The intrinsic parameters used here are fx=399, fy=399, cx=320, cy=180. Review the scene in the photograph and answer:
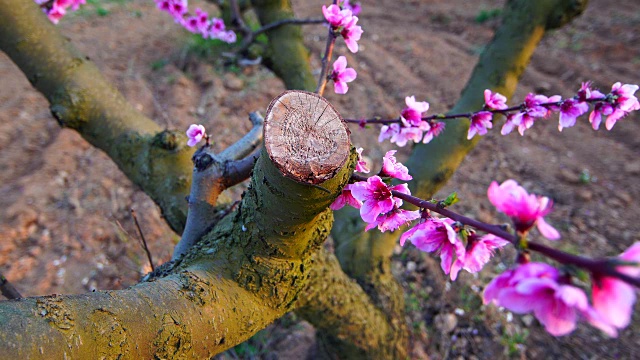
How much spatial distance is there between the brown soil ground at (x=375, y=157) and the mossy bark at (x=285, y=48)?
123 centimetres

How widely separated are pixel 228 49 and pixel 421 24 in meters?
3.37

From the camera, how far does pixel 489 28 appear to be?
20.3 feet

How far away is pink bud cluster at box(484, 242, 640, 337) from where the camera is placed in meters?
0.49

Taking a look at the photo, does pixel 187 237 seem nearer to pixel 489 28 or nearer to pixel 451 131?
pixel 451 131

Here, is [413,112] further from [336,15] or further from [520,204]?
[520,204]

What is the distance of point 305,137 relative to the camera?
0.83 metres

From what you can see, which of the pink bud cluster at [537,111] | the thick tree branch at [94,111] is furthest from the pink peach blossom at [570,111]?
the thick tree branch at [94,111]

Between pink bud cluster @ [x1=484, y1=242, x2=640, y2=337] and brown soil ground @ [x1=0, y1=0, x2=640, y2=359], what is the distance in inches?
69.2

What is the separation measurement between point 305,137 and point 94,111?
47.9 inches

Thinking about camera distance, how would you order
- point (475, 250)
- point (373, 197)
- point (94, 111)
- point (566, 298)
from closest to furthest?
point (566, 298), point (475, 250), point (373, 197), point (94, 111)

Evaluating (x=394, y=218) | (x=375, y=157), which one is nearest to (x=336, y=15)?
(x=394, y=218)

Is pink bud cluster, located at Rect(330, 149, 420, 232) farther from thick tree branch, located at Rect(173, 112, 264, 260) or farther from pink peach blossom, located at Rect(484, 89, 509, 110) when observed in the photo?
pink peach blossom, located at Rect(484, 89, 509, 110)

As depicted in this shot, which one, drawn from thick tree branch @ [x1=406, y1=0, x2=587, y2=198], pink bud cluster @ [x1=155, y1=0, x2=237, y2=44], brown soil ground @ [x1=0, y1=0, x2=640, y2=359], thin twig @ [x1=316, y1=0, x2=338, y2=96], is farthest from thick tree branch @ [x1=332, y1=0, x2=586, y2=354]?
pink bud cluster @ [x1=155, y1=0, x2=237, y2=44]

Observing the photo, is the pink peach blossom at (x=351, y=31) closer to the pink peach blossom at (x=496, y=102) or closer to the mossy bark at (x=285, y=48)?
the pink peach blossom at (x=496, y=102)
